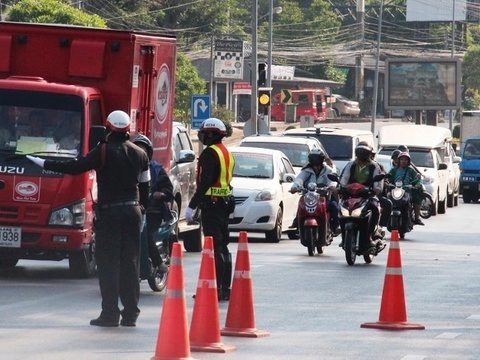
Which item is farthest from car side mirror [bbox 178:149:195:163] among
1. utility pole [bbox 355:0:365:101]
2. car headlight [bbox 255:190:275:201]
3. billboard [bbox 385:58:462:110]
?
utility pole [bbox 355:0:365:101]

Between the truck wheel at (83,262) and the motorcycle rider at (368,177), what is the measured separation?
4.74 meters

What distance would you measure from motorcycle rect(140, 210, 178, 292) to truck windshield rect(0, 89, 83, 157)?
74.9 inches

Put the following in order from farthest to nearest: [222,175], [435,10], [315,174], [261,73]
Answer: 1. [435,10]
2. [261,73]
3. [315,174]
4. [222,175]

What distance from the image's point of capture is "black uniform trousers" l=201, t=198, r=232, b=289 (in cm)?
1525

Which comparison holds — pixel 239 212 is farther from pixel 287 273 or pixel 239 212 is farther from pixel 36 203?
pixel 36 203

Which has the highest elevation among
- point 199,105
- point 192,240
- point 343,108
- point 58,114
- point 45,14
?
point 45,14

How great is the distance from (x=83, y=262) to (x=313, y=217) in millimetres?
5519

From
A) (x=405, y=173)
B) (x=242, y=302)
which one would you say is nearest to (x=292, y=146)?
(x=405, y=173)

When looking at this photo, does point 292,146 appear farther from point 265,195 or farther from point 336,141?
point 265,195

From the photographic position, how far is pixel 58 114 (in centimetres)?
1780

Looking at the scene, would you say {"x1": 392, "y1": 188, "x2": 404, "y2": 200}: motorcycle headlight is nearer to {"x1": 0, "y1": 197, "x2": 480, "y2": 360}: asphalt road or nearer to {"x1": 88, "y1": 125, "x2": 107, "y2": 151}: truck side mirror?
{"x1": 0, "y1": 197, "x2": 480, "y2": 360}: asphalt road

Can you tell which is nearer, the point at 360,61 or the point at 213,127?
the point at 213,127

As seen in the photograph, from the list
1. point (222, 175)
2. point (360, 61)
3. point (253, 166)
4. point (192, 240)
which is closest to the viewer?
point (222, 175)

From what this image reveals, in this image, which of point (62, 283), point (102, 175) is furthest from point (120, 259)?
point (62, 283)
